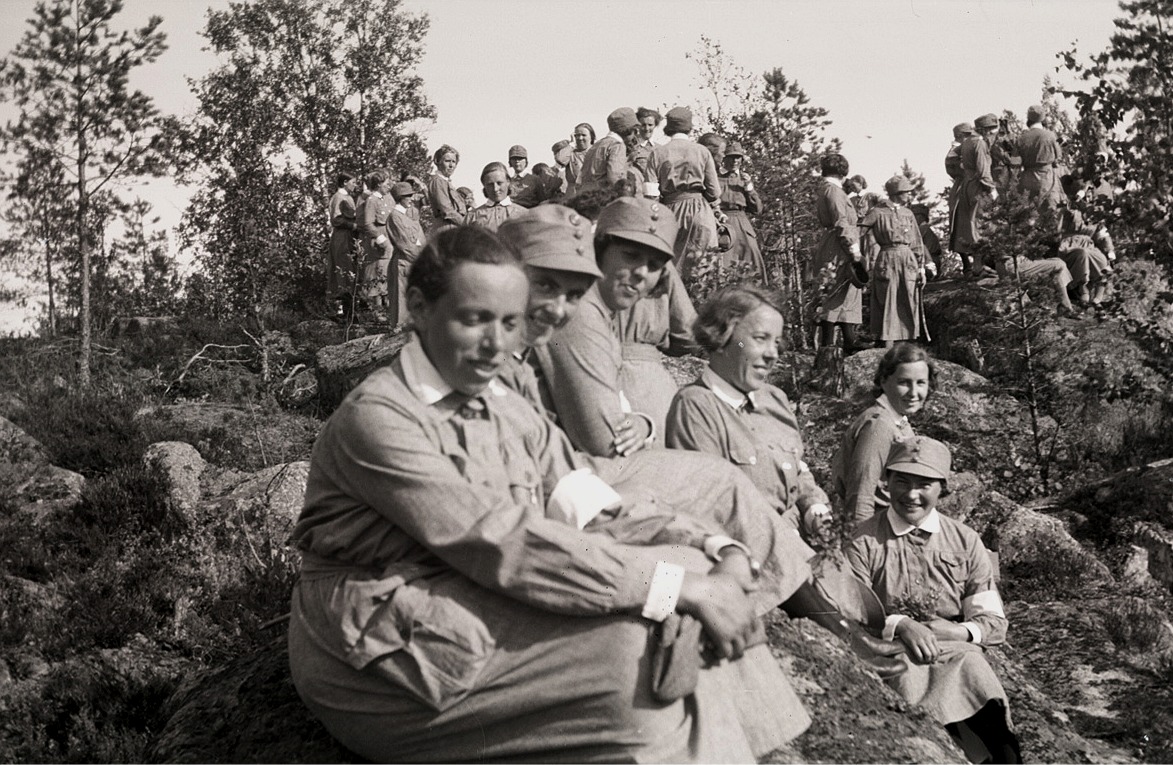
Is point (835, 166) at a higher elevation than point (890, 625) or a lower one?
higher

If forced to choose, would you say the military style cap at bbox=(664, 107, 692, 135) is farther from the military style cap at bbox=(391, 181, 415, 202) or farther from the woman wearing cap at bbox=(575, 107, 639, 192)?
the military style cap at bbox=(391, 181, 415, 202)

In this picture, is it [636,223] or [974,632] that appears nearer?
[636,223]

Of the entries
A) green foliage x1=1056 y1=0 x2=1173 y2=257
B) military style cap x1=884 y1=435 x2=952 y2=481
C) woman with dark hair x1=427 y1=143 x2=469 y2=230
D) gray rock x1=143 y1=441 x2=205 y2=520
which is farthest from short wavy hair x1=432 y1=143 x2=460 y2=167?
military style cap x1=884 y1=435 x2=952 y2=481

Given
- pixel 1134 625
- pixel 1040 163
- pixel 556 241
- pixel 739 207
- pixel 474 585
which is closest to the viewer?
pixel 474 585

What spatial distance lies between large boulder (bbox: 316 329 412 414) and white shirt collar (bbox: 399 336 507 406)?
11.7 m

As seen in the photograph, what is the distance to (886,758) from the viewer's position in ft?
12.2

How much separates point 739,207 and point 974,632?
35.7ft

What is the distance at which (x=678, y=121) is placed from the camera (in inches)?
550

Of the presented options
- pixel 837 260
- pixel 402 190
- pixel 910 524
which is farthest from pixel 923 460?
pixel 402 190

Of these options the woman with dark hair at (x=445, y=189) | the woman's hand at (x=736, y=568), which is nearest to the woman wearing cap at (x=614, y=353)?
the woman's hand at (x=736, y=568)

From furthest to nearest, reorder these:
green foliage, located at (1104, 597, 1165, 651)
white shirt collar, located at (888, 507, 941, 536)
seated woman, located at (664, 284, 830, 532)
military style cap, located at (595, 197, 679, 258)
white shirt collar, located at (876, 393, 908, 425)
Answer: green foliage, located at (1104, 597, 1165, 651) → white shirt collar, located at (876, 393, 908, 425) → white shirt collar, located at (888, 507, 941, 536) → seated woman, located at (664, 284, 830, 532) → military style cap, located at (595, 197, 679, 258)

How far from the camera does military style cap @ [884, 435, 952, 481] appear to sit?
5.52 metres

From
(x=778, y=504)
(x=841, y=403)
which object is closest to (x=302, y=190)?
(x=841, y=403)

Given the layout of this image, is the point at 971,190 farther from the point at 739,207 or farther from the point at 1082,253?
the point at 739,207
